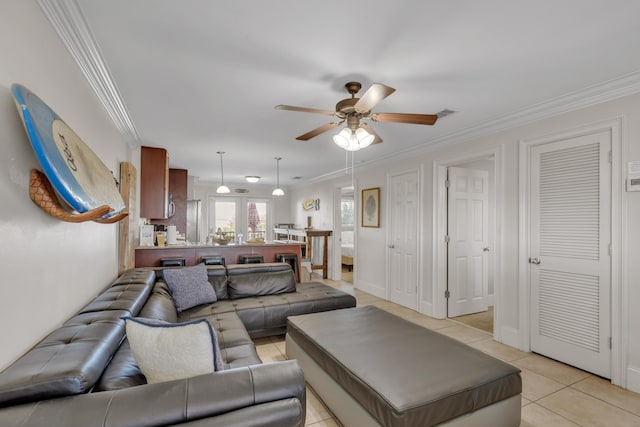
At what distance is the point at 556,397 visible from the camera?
2311mm

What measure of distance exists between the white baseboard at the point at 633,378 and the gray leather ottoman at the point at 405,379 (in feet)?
4.47

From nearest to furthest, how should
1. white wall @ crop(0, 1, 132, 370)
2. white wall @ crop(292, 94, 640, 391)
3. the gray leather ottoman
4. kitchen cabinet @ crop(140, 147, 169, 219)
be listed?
white wall @ crop(0, 1, 132, 370) < the gray leather ottoman < white wall @ crop(292, 94, 640, 391) < kitchen cabinet @ crop(140, 147, 169, 219)

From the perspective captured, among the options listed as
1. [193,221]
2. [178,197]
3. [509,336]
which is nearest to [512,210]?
[509,336]

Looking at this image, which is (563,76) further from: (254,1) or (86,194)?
(86,194)

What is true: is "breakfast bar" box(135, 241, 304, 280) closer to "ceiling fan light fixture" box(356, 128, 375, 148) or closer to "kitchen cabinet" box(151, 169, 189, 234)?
"kitchen cabinet" box(151, 169, 189, 234)

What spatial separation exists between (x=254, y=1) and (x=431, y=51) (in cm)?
114

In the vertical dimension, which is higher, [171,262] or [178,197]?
[178,197]

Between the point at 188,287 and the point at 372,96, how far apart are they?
259cm

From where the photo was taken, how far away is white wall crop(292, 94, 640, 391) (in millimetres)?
2391

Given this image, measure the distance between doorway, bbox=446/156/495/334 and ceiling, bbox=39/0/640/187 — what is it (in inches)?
45.7

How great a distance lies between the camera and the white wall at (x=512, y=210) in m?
2.39

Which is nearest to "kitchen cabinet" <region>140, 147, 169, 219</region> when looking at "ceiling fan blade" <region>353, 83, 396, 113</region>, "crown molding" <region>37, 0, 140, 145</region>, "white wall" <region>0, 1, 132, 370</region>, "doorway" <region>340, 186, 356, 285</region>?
"crown molding" <region>37, 0, 140, 145</region>

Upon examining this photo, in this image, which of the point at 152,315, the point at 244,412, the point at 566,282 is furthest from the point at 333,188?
the point at 244,412

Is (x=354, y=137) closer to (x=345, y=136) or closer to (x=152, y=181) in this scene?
(x=345, y=136)
